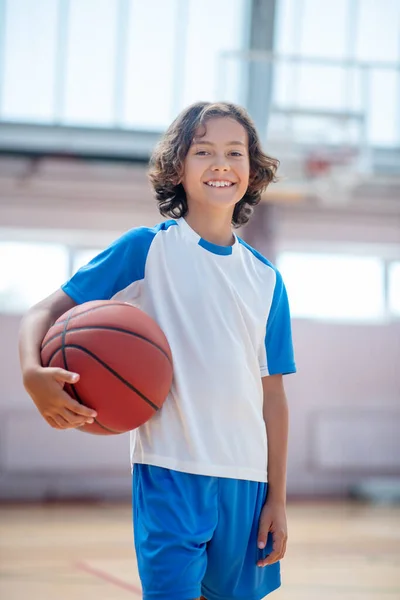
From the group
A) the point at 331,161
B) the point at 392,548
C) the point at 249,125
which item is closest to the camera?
the point at 249,125

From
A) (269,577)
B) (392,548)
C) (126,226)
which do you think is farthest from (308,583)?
(126,226)

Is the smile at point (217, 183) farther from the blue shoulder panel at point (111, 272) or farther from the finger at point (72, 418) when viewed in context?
the finger at point (72, 418)

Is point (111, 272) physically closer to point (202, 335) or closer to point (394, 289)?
point (202, 335)

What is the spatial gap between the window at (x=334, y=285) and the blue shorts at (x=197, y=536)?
5.34 metres

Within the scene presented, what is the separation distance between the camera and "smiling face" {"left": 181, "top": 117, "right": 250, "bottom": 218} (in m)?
1.85

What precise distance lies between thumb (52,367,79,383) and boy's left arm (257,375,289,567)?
512 mm

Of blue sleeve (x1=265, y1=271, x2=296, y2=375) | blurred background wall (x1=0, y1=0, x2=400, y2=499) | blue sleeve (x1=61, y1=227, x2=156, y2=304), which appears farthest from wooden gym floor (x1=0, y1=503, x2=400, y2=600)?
blue sleeve (x1=61, y1=227, x2=156, y2=304)

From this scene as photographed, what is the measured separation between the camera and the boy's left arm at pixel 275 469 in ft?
5.86

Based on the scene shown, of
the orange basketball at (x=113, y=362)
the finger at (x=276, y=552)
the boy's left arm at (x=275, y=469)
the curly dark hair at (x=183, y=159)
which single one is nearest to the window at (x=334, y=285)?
the curly dark hair at (x=183, y=159)

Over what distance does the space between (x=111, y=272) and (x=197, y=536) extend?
57 cm

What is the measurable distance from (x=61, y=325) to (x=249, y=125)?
0.65m

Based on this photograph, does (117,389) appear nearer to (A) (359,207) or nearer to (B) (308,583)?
(B) (308,583)

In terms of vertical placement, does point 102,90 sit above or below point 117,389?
above

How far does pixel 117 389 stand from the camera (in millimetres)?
1673
